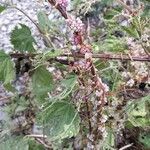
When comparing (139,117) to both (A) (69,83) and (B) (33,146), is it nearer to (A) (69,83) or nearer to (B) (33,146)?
(B) (33,146)

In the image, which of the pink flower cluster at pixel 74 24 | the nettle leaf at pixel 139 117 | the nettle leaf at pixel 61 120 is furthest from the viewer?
the nettle leaf at pixel 139 117

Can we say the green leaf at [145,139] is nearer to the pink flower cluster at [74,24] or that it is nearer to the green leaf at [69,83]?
the green leaf at [69,83]

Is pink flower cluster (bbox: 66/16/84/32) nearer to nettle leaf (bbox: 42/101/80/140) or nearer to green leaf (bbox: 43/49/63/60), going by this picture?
green leaf (bbox: 43/49/63/60)

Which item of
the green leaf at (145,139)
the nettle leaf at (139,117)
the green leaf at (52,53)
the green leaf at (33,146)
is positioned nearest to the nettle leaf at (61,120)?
the green leaf at (52,53)

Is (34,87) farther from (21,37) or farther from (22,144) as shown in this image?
(22,144)

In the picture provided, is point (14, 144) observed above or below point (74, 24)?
below

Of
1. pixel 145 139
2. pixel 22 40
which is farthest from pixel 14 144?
pixel 145 139
